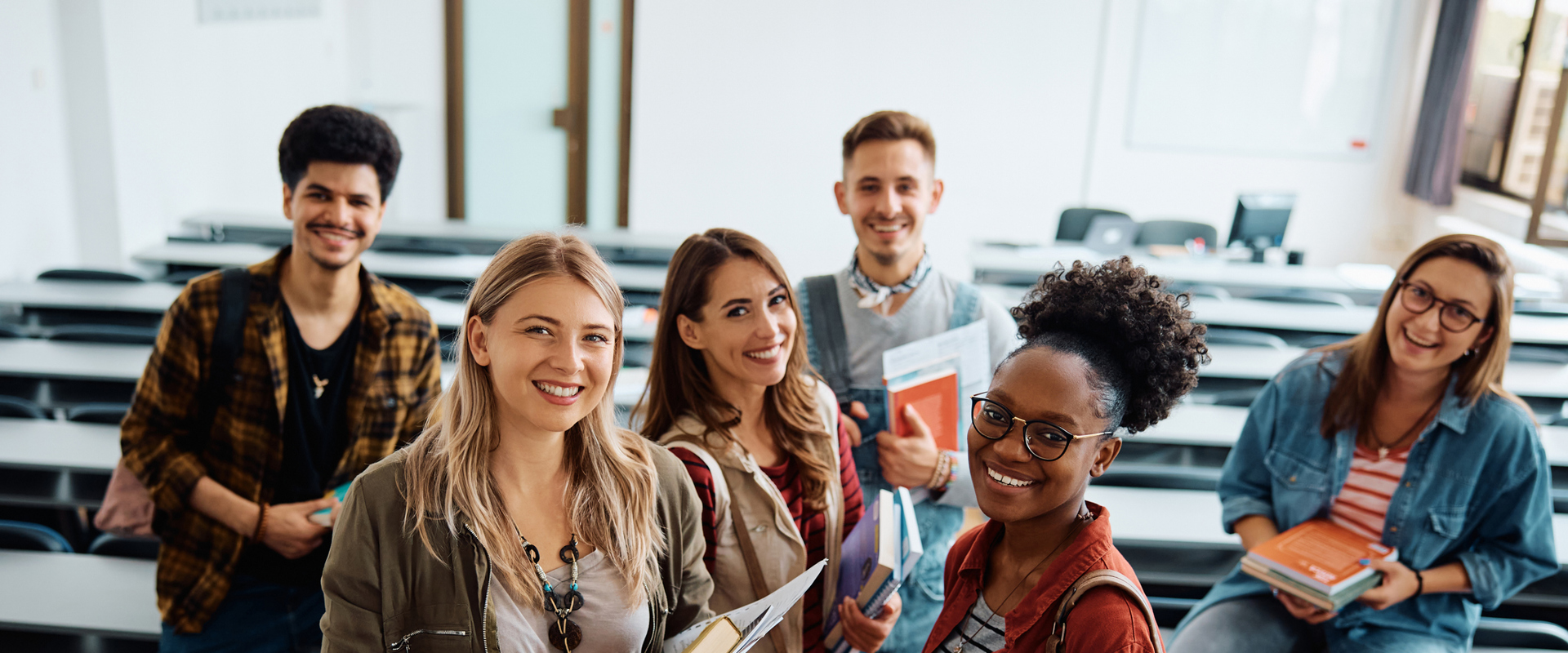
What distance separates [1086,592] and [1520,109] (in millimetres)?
7682

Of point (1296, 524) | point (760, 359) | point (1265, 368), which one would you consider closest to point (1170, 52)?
point (1265, 368)

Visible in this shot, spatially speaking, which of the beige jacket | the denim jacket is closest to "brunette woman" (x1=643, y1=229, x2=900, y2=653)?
the beige jacket

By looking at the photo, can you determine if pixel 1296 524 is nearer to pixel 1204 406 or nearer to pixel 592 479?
pixel 1204 406

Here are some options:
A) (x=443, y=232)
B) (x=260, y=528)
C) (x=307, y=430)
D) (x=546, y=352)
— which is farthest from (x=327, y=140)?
(x=443, y=232)

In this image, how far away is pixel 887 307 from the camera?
209 centimetres

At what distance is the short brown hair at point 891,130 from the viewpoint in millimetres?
2092

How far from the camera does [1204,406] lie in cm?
342

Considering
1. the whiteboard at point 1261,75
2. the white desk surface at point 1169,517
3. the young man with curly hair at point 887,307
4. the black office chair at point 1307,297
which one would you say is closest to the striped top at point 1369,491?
the white desk surface at point 1169,517

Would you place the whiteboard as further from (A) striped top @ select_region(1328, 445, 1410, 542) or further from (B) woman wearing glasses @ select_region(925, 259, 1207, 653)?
(B) woman wearing glasses @ select_region(925, 259, 1207, 653)

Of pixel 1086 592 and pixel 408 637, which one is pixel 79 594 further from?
pixel 1086 592

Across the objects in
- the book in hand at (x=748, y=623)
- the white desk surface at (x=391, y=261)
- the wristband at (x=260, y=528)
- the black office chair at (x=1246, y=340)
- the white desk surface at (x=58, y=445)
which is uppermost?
the book in hand at (x=748, y=623)

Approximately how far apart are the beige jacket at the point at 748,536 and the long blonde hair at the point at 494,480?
0.19 m

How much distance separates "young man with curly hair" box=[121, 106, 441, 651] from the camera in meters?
1.87

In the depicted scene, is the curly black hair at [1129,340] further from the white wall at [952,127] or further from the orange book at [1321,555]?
the white wall at [952,127]
